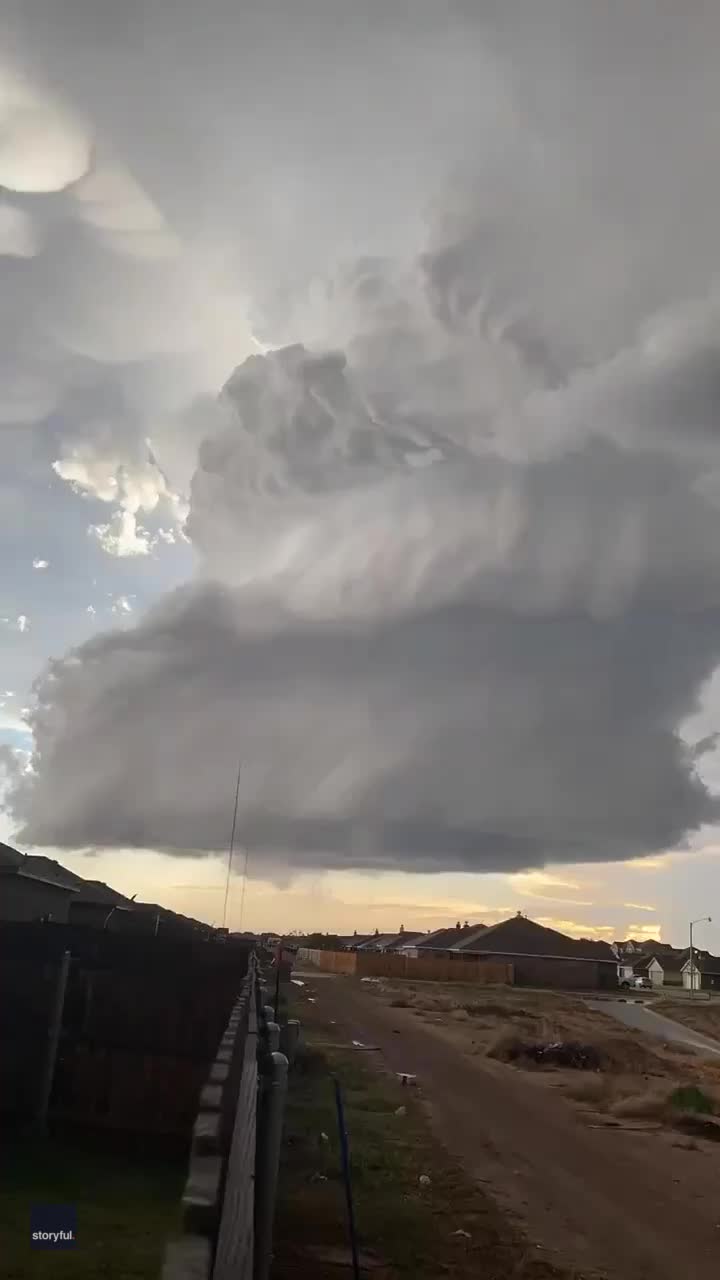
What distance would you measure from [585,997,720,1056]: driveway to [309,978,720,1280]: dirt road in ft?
81.1

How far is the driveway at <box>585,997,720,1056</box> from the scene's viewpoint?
4869cm

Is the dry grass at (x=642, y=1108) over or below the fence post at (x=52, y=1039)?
below

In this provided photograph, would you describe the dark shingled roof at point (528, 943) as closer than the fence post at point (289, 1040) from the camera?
No

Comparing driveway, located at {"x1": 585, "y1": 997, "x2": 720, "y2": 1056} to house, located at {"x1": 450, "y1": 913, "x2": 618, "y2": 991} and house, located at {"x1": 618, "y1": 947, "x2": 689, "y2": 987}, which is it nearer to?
house, located at {"x1": 450, "y1": 913, "x2": 618, "y2": 991}

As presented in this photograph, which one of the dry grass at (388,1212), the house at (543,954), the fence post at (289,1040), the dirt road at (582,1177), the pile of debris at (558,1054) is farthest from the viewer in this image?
the house at (543,954)

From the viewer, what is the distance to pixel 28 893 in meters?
21.1

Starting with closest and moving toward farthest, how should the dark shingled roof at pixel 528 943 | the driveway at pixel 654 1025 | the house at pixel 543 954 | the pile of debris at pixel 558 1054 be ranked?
the pile of debris at pixel 558 1054 → the driveway at pixel 654 1025 → the house at pixel 543 954 → the dark shingled roof at pixel 528 943

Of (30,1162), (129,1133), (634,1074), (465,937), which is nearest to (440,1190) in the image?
(129,1133)

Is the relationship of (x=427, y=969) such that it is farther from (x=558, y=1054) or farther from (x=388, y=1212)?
(x=388, y=1212)

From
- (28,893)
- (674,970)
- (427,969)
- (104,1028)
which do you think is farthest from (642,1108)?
(674,970)

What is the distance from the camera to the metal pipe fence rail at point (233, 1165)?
6.66ft

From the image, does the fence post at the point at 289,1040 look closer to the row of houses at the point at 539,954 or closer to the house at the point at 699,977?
the row of houses at the point at 539,954

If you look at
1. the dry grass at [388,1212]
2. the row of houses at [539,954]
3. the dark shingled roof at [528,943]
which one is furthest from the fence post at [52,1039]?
the dark shingled roof at [528,943]

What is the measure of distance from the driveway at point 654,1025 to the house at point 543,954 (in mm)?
24308
